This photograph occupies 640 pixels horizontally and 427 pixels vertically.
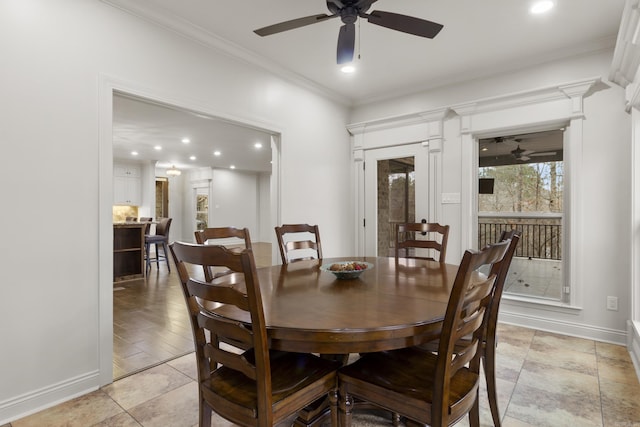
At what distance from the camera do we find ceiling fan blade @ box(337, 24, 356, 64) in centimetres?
206

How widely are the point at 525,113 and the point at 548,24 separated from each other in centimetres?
87

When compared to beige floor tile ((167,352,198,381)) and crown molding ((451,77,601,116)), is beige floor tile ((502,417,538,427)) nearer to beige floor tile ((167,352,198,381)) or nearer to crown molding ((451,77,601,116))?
beige floor tile ((167,352,198,381))

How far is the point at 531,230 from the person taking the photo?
362 cm

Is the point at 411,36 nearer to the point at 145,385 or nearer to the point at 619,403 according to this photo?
the point at 619,403

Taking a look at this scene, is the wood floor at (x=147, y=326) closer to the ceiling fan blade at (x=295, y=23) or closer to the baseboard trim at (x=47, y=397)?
the baseboard trim at (x=47, y=397)

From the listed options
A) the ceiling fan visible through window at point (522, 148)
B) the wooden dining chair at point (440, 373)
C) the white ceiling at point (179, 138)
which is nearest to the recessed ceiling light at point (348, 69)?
the white ceiling at point (179, 138)

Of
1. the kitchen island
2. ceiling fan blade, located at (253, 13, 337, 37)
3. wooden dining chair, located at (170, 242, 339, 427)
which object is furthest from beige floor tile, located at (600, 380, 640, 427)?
the kitchen island

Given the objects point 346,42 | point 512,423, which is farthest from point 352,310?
point 346,42

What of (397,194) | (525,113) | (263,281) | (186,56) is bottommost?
(263,281)

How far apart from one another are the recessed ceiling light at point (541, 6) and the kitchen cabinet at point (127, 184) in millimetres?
9380

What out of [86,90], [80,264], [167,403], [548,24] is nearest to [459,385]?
[167,403]

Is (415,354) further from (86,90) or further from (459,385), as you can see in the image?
(86,90)

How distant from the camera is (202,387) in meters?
1.33

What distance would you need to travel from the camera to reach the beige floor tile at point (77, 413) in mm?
1833
